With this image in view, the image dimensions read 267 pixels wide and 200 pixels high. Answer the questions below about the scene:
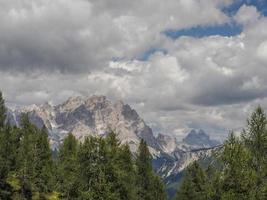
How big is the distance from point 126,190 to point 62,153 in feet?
93.8

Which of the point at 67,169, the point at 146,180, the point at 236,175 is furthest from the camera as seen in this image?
the point at 146,180

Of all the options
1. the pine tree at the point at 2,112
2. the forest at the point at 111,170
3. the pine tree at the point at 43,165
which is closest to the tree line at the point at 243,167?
the forest at the point at 111,170

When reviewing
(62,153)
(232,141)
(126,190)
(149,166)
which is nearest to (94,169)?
(126,190)

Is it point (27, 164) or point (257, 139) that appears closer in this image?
point (257, 139)

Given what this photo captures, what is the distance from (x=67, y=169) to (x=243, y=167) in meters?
47.3

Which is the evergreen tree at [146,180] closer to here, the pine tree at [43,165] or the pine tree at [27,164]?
the pine tree at [43,165]

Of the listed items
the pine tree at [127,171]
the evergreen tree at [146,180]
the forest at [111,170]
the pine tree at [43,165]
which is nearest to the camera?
the forest at [111,170]

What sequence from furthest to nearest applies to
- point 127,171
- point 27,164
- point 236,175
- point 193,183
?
point 193,183
point 27,164
point 127,171
point 236,175

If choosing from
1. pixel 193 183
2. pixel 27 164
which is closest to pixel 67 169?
pixel 27 164

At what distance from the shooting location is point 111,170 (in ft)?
197

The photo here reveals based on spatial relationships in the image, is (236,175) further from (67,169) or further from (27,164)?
(27,164)

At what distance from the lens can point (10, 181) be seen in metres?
83.9

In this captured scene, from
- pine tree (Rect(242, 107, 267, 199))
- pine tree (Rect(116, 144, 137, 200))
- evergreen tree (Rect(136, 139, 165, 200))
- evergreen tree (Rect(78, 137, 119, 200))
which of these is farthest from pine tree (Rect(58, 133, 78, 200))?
pine tree (Rect(242, 107, 267, 199))

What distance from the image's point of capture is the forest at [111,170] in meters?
47.7
